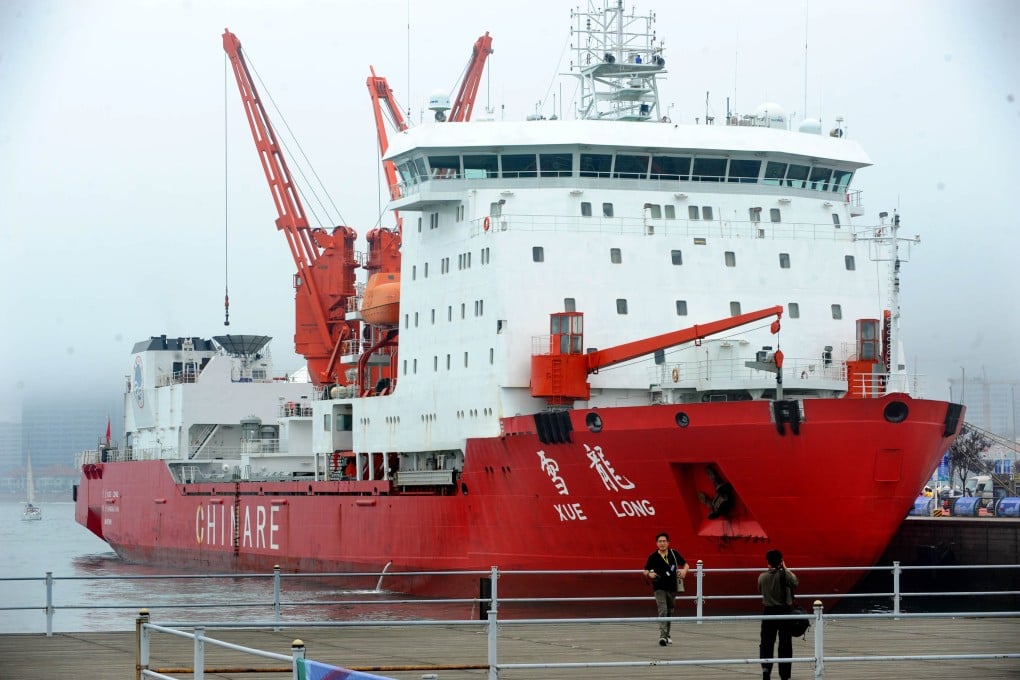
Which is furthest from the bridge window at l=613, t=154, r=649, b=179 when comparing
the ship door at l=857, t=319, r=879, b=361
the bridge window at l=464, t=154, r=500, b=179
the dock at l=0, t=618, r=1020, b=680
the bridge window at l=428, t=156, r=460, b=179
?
the dock at l=0, t=618, r=1020, b=680

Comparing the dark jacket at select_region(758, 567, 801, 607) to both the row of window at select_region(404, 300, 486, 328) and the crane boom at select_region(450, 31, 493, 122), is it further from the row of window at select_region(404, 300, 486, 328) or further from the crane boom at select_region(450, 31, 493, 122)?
the crane boom at select_region(450, 31, 493, 122)

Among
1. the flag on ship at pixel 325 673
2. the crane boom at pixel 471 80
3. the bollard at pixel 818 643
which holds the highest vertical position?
the crane boom at pixel 471 80

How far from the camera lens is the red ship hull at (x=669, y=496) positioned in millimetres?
22703

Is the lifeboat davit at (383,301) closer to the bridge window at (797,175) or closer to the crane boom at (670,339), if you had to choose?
the crane boom at (670,339)

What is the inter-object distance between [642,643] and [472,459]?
1227 cm

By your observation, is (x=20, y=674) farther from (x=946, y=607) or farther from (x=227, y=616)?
(x=946, y=607)

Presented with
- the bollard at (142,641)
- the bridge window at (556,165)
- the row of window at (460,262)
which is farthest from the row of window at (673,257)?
the bollard at (142,641)

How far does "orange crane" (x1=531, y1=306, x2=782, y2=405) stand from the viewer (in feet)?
84.9

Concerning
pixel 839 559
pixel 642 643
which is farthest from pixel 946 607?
pixel 642 643

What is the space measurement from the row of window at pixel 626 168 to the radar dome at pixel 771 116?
138cm

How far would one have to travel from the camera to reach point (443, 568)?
96.5 ft

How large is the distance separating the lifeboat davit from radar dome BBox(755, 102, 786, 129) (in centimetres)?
824

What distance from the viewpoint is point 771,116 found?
101ft

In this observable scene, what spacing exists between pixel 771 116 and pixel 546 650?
17300 mm
